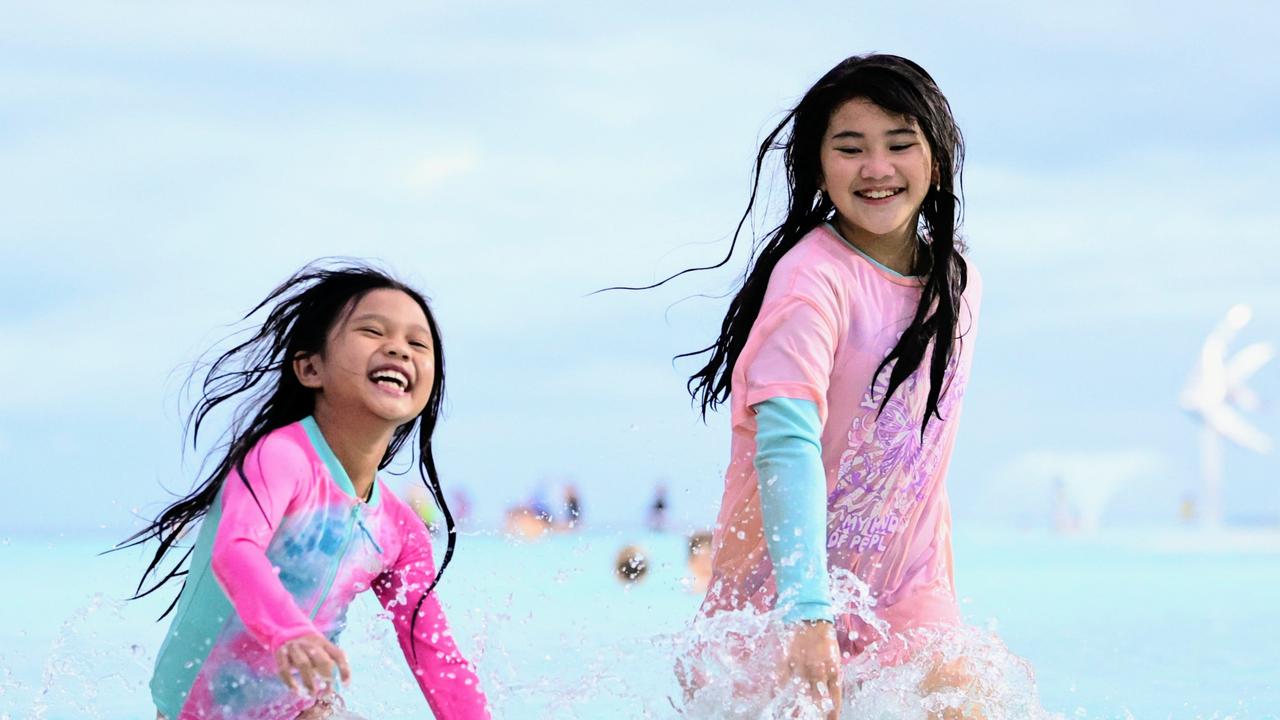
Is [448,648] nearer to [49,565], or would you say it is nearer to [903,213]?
[903,213]

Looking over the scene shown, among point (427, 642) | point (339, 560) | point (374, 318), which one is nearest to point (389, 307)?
point (374, 318)

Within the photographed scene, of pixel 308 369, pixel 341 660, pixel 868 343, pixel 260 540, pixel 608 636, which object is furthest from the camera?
pixel 608 636

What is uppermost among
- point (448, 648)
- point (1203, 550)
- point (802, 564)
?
point (802, 564)

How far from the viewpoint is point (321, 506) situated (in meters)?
3.17

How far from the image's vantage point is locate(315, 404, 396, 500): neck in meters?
3.24

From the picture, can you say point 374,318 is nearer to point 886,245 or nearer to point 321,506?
point 321,506

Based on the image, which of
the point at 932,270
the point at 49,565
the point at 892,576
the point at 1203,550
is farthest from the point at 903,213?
the point at 1203,550

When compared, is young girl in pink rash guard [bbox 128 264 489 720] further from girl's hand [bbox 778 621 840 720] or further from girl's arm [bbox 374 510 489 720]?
girl's hand [bbox 778 621 840 720]

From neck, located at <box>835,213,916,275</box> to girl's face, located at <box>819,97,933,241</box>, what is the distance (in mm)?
28

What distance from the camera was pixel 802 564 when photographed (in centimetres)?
276

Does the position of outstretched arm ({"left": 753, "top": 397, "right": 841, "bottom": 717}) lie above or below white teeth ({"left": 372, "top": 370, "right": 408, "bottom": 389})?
below

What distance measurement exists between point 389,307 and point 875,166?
1.09 metres

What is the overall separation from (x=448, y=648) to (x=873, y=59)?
5.24ft

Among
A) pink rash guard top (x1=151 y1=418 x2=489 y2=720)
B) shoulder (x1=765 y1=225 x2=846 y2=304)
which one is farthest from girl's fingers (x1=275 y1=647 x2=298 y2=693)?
shoulder (x1=765 y1=225 x2=846 y2=304)
